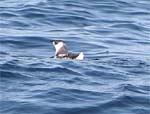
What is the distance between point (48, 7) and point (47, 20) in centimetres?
198

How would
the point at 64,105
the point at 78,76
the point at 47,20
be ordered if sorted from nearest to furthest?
the point at 64,105, the point at 78,76, the point at 47,20

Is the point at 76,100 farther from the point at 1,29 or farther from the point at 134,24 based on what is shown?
the point at 134,24

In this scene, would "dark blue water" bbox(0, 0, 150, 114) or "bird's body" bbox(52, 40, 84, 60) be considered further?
"bird's body" bbox(52, 40, 84, 60)

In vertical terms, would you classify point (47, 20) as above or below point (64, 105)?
above

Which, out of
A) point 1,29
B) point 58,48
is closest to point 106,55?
point 58,48

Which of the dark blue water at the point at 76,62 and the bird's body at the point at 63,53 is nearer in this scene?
the dark blue water at the point at 76,62

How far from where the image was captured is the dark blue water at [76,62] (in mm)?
11352

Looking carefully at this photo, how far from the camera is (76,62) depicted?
1438 cm

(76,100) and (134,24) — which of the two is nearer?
(76,100)

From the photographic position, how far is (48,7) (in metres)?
22.5

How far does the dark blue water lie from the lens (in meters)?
11.4

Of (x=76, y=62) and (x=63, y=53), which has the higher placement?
(x=63, y=53)

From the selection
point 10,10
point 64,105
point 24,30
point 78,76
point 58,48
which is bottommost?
point 64,105

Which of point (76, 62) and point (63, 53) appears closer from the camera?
point (76, 62)
